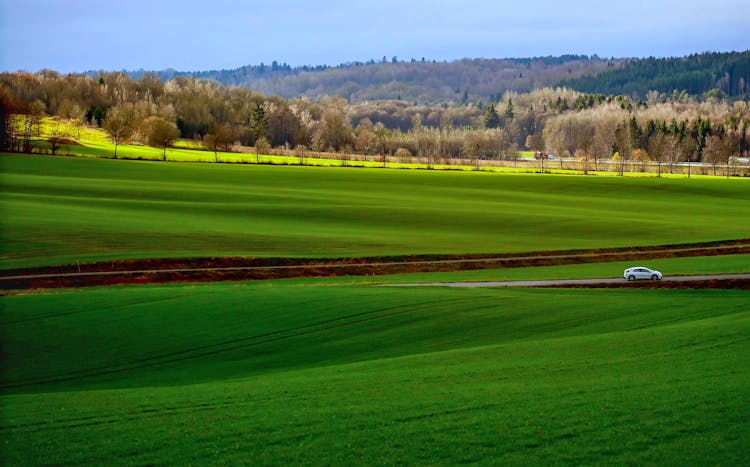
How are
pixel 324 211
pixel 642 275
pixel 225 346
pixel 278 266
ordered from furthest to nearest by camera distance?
pixel 324 211 < pixel 278 266 < pixel 642 275 < pixel 225 346

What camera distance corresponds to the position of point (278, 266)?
164ft

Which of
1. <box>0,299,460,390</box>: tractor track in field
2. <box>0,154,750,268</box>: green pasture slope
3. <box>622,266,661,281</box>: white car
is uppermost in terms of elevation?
<box>0,154,750,268</box>: green pasture slope

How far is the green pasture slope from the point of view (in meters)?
55.0

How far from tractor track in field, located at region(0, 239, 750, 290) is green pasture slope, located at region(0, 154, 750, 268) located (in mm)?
1439

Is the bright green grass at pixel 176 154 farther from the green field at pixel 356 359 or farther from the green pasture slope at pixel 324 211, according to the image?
the green field at pixel 356 359

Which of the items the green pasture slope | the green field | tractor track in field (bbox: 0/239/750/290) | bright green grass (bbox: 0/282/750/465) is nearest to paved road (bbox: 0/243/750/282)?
tractor track in field (bbox: 0/239/750/290)

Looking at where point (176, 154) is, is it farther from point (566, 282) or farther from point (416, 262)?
point (566, 282)

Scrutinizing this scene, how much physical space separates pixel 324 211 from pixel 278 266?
79.2 ft

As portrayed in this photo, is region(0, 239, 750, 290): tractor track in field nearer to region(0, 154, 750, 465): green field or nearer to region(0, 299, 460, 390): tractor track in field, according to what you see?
region(0, 154, 750, 465): green field

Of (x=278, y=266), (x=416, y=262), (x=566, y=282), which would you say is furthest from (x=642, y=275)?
(x=278, y=266)

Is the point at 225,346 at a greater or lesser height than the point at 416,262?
lesser

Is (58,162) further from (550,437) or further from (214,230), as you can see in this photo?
(550,437)

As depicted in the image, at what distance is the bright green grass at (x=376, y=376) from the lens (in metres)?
15.7

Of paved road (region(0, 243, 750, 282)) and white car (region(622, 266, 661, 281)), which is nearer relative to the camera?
paved road (region(0, 243, 750, 282))
